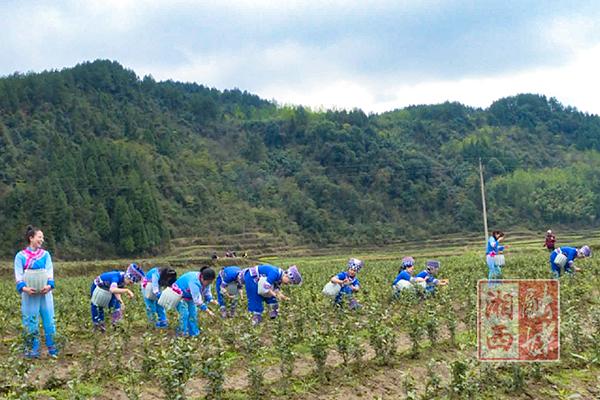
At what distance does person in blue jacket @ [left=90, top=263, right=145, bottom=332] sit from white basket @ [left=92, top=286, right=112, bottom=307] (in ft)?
0.22

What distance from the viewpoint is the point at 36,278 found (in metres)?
9.46

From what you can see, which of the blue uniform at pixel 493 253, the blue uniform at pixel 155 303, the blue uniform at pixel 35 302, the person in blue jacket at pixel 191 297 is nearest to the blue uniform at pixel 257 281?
the person in blue jacket at pixel 191 297

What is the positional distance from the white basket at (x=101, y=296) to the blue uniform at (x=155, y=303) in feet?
2.56

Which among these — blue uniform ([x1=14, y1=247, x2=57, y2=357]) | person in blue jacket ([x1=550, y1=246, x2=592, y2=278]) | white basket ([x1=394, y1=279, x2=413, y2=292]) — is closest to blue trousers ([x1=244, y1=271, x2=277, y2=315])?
white basket ([x1=394, y1=279, x2=413, y2=292])

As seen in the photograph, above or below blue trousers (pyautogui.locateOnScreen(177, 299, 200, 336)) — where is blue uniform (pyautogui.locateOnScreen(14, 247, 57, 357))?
above

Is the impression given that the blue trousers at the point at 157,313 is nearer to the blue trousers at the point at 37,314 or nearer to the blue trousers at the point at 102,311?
the blue trousers at the point at 102,311

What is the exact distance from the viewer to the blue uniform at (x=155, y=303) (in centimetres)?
1182

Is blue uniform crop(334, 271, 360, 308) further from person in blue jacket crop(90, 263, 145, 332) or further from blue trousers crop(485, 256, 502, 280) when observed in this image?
blue trousers crop(485, 256, 502, 280)

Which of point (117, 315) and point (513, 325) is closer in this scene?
point (513, 325)

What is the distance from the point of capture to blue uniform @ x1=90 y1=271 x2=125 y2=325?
1141cm

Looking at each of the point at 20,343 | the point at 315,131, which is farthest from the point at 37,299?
the point at 315,131

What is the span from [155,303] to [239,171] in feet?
251

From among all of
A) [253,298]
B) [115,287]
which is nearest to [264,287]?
[253,298]

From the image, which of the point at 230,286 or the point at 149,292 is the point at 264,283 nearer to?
the point at 230,286
